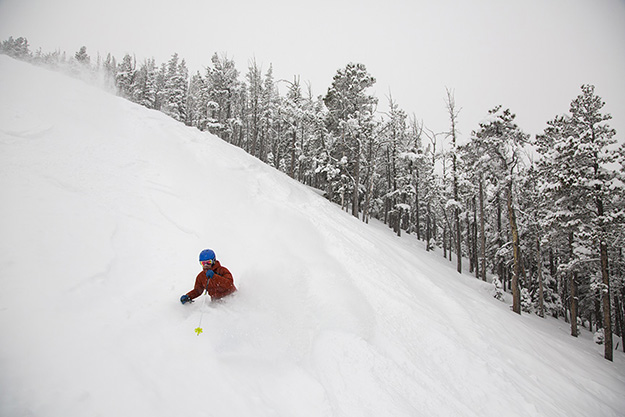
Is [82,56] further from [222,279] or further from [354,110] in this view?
[222,279]

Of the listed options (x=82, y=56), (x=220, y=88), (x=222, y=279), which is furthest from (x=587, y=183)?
(x=82, y=56)

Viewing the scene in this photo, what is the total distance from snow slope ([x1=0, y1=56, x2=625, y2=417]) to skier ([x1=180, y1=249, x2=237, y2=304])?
294 millimetres

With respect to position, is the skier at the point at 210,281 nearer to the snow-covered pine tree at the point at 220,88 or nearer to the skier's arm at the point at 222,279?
the skier's arm at the point at 222,279

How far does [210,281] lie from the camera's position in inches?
204

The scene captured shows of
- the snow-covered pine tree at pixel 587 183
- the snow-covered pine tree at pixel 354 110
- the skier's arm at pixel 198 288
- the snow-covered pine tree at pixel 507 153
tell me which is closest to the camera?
the skier's arm at pixel 198 288

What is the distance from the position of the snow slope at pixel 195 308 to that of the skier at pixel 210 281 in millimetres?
294

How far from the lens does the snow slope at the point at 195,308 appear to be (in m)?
3.78

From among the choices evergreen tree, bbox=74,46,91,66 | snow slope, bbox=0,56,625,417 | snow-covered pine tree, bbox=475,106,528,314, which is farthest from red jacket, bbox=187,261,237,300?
evergreen tree, bbox=74,46,91,66

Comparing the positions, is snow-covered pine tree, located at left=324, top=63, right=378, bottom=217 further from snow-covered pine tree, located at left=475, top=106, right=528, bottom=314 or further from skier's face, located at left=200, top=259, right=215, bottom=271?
skier's face, located at left=200, top=259, right=215, bottom=271

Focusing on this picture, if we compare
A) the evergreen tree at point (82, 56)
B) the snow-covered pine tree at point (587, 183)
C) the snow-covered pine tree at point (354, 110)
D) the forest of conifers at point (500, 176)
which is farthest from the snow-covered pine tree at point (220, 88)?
the evergreen tree at point (82, 56)

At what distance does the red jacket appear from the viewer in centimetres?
515

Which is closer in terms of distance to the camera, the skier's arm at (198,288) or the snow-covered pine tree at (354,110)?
the skier's arm at (198,288)

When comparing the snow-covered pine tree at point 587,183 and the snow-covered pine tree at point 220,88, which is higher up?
the snow-covered pine tree at point 220,88

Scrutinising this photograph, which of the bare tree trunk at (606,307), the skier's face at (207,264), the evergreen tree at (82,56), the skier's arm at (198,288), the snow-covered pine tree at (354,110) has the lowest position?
the bare tree trunk at (606,307)
